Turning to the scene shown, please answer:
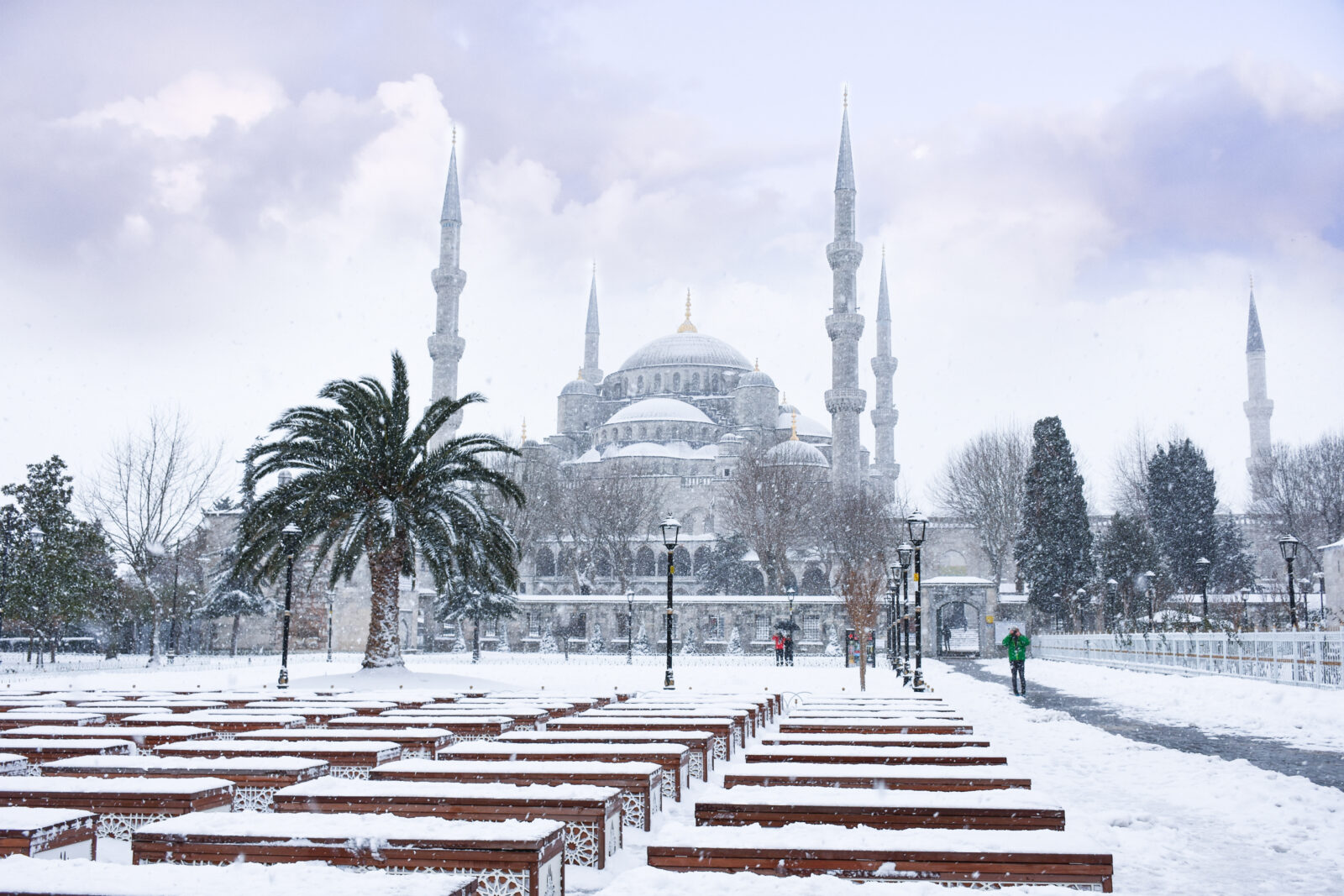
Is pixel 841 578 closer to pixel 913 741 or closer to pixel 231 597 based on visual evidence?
pixel 231 597

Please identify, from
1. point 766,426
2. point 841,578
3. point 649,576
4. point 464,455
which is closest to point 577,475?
point 649,576

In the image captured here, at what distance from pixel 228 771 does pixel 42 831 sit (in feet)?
6.07

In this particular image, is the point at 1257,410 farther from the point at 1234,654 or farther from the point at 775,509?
the point at 1234,654

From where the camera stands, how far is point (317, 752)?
6805mm

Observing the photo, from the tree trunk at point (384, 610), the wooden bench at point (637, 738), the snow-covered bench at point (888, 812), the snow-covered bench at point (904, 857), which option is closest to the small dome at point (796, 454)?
the tree trunk at point (384, 610)

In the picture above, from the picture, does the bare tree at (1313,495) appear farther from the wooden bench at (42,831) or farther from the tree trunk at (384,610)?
the wooden bench at (42,831)

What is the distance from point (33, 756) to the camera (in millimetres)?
6988

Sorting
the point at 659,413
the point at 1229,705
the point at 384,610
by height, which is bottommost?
the point at 1229,705

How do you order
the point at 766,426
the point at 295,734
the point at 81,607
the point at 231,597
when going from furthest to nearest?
1. the point at 766,426
2. the point at 231,597
3. the point at 81,607
4. the point at 295,734

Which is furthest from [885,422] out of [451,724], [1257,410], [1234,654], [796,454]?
[451,724]

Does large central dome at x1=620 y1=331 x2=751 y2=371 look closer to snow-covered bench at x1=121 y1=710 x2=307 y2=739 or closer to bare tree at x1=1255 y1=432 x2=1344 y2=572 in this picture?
bare tree at x1=1255 y1=432 x2=1344 y2=572

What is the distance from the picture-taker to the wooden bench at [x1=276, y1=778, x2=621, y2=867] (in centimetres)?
473

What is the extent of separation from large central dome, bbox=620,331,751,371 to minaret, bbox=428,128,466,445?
21187 millimetres

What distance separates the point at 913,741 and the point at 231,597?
35.6 m
